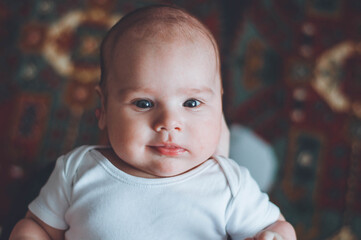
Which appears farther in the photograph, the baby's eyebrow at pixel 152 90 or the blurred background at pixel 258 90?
the blurred background at pixel 258 90

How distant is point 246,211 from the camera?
27.5 inches

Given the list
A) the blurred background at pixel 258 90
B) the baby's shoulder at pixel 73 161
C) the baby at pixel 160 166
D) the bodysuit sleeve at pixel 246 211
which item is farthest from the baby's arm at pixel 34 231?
the blurred background at pixel 258 90

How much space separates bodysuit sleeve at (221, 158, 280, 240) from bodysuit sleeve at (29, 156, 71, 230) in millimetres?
312

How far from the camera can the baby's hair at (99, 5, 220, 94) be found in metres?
0.69

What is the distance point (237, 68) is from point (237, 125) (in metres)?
0.24

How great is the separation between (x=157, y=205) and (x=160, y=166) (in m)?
0.07

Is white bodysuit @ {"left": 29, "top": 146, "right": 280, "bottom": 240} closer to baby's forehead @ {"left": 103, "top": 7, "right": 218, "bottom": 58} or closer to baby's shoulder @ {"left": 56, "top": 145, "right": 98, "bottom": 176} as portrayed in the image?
baby's shoulder @ {"left": 56, "top": 145, "right": 98, "bottom": 176}

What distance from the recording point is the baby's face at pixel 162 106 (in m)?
0.67

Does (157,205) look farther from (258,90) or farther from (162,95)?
(258,90)

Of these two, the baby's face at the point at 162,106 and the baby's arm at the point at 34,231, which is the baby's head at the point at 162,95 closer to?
the baby's face at the point at 162,106

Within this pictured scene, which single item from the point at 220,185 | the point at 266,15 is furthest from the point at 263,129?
the point at 220,185

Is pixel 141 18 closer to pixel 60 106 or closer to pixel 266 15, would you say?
pixel 60 106

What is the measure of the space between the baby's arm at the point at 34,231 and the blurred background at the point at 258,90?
684 millimetres

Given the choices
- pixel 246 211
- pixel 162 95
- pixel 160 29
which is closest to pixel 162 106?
pixel 162 95
